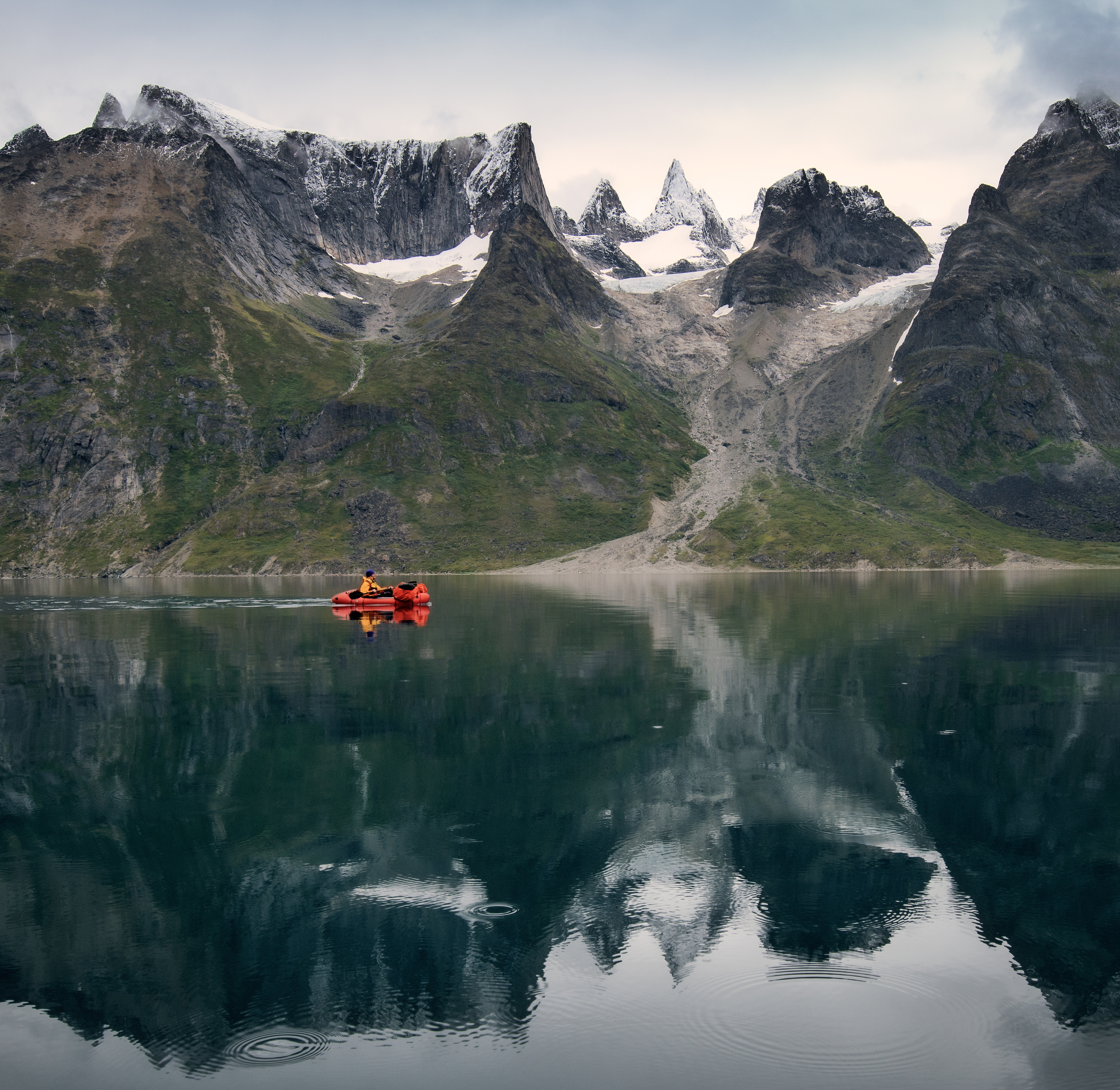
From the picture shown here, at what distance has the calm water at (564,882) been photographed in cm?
1659

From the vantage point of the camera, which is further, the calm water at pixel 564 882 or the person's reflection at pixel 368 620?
the person's reflection at pixel 368 620

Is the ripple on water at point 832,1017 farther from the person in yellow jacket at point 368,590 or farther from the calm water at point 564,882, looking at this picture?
the person in yellow jacket at point 368,590

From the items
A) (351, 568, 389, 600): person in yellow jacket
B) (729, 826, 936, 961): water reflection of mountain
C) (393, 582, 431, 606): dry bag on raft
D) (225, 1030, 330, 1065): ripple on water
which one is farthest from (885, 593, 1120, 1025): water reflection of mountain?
(351, 568, 389, 600): person in yellow jacket

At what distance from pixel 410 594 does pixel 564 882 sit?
9762cm

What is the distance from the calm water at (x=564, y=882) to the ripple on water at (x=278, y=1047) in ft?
0.21

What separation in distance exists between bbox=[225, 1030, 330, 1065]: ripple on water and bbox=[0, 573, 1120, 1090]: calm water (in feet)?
0.21

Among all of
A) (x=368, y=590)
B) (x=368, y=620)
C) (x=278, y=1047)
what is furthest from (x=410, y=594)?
(x=278, y=1047)

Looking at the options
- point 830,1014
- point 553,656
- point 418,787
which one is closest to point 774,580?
point 553,656

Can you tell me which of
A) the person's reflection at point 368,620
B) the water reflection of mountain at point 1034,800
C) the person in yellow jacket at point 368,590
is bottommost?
the person's reflection at point 368,620

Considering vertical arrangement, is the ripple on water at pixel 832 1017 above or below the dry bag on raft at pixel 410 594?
above

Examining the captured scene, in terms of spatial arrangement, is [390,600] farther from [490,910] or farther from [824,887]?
[824,887]

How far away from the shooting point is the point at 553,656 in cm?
6525

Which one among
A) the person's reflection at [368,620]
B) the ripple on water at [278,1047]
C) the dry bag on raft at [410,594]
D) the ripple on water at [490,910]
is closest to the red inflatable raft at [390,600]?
the dry bag on raft at [410,594]

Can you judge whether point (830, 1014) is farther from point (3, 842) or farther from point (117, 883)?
point (3, 842)
